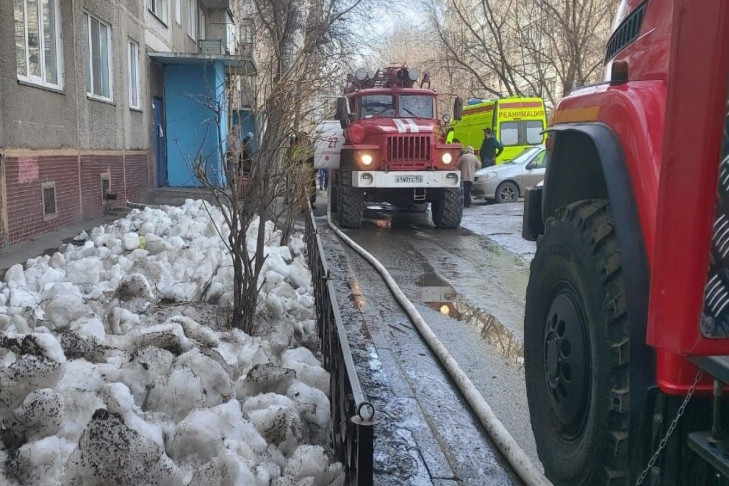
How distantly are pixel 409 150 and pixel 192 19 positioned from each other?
16.1m

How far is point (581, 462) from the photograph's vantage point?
258cm

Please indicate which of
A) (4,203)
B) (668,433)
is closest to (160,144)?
(4,203)

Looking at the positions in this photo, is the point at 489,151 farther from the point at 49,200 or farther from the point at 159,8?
the point at 49,200

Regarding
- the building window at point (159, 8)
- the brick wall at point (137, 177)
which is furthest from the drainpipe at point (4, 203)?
the building window at point (159, 8)

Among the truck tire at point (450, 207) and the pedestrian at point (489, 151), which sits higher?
the pedestrian at point (489, 151)

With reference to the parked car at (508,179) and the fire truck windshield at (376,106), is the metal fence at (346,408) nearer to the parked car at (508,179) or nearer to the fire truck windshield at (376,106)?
the fire truck windshield at (376,106)

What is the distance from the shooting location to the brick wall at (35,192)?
30.1 ft

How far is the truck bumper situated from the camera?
12.6 metres

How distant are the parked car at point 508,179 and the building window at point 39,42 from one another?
11443 millimetres

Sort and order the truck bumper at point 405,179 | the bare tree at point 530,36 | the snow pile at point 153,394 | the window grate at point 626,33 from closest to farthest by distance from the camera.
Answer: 1. the snow pile at point 153,394
2. the window grate at point 626,33
3. the truck bumper at point 405,179
4. the bare tree at point 530,36

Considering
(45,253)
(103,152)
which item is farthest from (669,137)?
(103,152)

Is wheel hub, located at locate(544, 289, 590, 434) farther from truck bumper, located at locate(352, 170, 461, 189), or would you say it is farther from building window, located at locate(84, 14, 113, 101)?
building window, located at locate(84, 14, 113, 101)

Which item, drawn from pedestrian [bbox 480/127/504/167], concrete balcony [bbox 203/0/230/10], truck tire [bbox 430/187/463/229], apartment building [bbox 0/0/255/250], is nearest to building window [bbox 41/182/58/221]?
apartment building [bbox 0/0/255/250]

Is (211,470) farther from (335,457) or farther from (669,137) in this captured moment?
(669,137)
